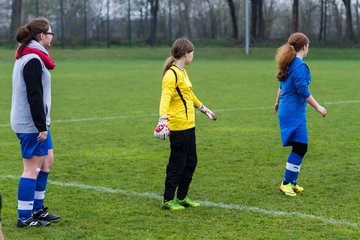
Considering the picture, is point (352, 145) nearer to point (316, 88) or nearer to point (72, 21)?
point (316, 88)

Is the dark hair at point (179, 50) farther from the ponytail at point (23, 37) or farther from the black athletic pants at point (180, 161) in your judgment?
the ponytail at point (23, 37)

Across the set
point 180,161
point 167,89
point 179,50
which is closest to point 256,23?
point 179,50

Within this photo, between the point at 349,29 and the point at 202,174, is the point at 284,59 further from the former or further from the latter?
the point at 349,29

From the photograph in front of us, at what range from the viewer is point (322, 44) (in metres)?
55.4

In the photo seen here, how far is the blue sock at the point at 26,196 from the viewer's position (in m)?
6.47

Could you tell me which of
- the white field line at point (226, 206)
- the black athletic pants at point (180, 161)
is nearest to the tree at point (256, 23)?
the white field line at point (226, 206)

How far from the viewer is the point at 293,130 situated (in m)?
7.73

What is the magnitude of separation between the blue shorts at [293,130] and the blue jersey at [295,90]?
2.2 inches

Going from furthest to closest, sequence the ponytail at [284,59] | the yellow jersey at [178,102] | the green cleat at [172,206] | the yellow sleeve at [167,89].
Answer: the ponytail at [284,59]
the green cleat at [172,206]
the yellow jersey at [178,102]
the yellow sleeve at [167,89]

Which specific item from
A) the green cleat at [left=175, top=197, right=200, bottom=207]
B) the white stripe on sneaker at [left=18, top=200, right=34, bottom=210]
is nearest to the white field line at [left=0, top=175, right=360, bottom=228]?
the green cleat at [left=175, top=197, right=200, bottom=207]

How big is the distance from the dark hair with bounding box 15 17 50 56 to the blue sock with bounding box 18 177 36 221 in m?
1.17

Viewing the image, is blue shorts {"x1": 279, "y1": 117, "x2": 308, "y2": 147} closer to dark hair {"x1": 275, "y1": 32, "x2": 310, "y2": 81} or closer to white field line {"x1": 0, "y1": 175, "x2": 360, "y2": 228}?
dark hair {"x1": 275, "y1": 32, "x2": 310, "y2": 81}

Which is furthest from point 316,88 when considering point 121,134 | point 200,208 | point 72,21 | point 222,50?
point 72,21

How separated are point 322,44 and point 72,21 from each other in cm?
1929
